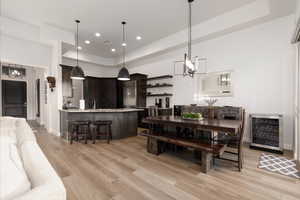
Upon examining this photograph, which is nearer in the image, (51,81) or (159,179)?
(159,179)

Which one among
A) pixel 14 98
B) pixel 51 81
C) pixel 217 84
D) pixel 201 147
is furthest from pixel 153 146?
pixel 14 98

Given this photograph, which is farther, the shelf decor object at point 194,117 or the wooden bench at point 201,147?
the shelf decor object at point 194,117

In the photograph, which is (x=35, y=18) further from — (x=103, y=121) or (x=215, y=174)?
(x=215, y=174)

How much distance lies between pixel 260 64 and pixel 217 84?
3.83 ft

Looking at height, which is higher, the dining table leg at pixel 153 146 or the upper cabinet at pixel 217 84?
the upper cabinet at pixel 217 84

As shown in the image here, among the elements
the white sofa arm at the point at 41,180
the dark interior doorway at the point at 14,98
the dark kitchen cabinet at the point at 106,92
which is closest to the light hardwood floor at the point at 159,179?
the white sofa arm at the point at 41,180

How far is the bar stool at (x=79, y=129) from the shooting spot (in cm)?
406

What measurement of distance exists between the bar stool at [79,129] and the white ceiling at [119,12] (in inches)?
118

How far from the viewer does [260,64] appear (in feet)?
12.2

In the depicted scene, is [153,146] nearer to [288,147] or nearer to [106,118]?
[106,118]

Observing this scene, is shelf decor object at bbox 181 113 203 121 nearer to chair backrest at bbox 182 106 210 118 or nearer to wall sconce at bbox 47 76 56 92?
chair backrest at bbox 182 106 210 118

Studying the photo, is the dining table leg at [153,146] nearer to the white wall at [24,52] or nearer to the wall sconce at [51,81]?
the wall sconce at [51,81]

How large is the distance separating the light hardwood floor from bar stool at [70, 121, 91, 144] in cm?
90

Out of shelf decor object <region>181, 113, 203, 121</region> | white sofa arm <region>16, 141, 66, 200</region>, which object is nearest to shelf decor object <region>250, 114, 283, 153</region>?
shelf decor object <region>181, 113, 203, 121</region>
